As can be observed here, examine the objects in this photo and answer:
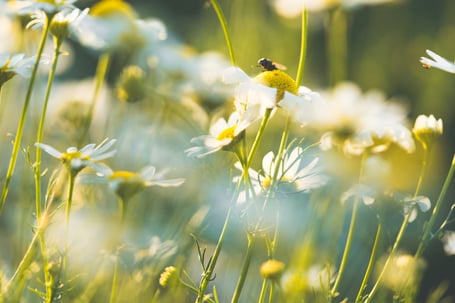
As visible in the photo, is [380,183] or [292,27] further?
[292,27]

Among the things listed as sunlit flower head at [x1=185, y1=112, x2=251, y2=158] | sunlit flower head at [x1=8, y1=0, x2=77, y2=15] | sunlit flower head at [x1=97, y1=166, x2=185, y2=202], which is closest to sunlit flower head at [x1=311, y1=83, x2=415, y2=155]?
sunlit flower head at [x1=185, y1=112, x2=251, y2=158]

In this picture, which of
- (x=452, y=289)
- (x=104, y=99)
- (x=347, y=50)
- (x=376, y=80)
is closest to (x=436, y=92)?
(x=376, y=80)

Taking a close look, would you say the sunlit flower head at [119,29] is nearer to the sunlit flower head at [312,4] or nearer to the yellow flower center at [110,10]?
the yellow flower center at [110,10]

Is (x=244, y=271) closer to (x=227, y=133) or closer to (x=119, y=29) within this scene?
(x=227, y=133)

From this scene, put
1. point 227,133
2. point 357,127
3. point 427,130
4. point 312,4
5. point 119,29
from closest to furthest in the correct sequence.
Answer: point 227,133 < point 427,130 < point 357,127 < point 119,29 < point 312,4

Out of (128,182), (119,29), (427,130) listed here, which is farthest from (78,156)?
(119,29)

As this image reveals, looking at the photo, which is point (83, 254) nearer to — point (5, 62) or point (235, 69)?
point (5, 62)

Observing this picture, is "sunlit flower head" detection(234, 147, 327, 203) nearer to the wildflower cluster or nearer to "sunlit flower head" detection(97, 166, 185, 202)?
the wildflower cluster
